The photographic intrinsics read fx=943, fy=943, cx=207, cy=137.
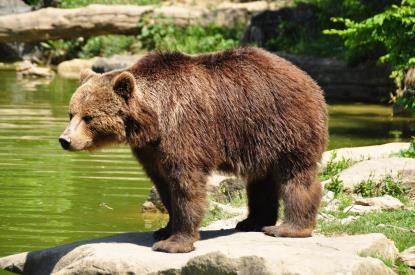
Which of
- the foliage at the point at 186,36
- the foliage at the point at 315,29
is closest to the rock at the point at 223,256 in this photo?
the foliage at the point at 315,29

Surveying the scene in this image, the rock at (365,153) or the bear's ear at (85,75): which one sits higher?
the bear's ear at (85,75)

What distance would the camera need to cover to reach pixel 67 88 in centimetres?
2528

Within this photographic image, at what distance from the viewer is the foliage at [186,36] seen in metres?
29.0

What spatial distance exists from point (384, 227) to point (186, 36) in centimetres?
2167

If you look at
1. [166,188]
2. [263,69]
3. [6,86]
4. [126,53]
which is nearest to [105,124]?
[166,188]

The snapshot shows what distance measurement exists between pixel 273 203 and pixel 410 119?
12.2 metres

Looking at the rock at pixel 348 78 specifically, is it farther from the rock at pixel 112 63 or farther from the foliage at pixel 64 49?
the foliage at pixel 64 49

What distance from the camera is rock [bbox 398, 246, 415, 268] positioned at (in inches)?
301

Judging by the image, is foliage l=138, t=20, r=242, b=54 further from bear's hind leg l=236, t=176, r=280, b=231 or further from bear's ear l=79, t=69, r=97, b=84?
bear's ear l=79, t=69, r=97, b=84

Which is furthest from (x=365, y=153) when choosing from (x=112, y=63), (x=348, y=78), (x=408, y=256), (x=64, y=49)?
(x=64, y=49)

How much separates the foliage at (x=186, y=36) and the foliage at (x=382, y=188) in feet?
59.7

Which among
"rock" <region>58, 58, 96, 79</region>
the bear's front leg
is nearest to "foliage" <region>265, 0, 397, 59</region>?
"rock" <region>58, 58, 96, 79</region>

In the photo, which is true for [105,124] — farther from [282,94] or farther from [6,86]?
[6,86]

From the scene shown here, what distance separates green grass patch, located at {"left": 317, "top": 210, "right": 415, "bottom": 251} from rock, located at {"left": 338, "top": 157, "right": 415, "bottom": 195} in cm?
140
